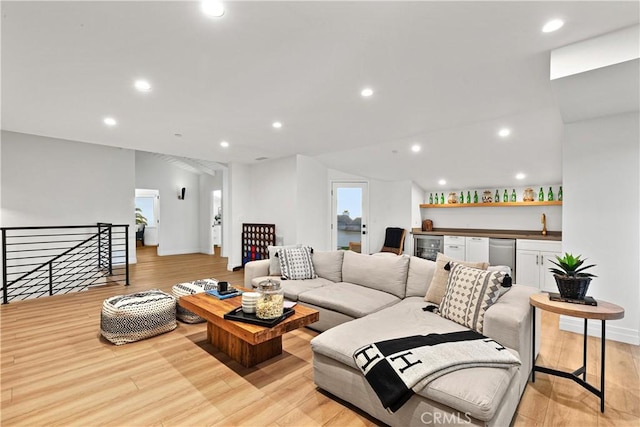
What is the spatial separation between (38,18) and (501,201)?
21.0ft

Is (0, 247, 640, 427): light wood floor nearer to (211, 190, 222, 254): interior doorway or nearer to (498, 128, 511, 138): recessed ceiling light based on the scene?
(498, 128, 511, 138): recessed ceiling light

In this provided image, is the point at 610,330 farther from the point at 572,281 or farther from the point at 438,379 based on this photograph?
the point at 438,379

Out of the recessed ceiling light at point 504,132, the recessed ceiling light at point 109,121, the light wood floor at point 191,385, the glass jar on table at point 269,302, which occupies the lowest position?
the light wood floor at point 191,385

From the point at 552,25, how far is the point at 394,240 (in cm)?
487

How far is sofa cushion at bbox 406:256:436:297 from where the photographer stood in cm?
303

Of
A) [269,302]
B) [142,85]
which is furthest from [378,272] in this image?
[142,85]

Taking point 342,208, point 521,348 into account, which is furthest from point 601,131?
point 342,208

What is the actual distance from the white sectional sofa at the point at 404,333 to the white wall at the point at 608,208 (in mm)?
1111

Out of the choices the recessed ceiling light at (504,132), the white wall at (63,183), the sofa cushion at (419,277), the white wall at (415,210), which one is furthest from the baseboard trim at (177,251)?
the recessed ceiling light at (504,132)

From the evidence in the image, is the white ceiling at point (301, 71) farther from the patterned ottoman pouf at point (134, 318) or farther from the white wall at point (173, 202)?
the white wall at point (173, 202)

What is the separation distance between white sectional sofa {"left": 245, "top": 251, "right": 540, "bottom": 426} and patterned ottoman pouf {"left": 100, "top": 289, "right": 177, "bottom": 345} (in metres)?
1.31

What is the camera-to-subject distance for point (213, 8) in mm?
1741

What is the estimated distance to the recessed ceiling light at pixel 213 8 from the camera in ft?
5.57

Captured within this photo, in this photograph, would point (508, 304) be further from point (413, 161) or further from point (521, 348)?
point (413, 161)
